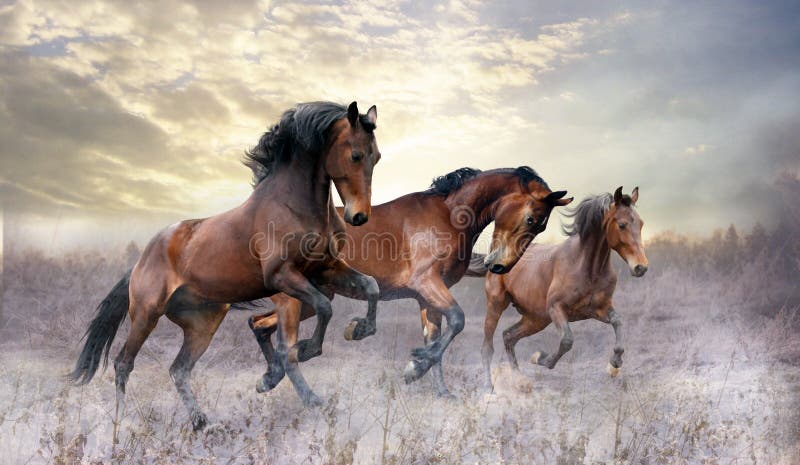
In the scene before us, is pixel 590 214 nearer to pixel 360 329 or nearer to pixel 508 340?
pixel 508 340

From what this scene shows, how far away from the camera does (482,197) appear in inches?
315

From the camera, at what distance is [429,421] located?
6426 mm

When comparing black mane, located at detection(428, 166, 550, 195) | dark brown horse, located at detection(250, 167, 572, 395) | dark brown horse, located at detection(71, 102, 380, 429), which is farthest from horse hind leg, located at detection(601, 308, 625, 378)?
dark brown horse, located at detection(71, 102, 380, 429)

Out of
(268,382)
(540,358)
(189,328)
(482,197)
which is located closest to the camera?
(268,382)

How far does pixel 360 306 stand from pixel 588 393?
5.99 meters

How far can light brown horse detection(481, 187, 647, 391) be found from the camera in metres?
8.57

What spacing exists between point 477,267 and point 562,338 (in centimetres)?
165

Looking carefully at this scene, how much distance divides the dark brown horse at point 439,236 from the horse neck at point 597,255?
1.40m

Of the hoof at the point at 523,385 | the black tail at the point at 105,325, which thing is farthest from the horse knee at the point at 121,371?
the hoof at the point at 523,385

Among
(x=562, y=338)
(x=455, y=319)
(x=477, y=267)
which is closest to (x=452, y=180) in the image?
(x=477, y=267)

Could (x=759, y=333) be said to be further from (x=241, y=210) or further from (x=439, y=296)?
(x=241, y=210)

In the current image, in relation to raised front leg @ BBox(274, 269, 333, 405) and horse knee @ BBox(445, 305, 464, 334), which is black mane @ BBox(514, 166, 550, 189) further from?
raised front leg @ BBox(274, 269, 333, 405)

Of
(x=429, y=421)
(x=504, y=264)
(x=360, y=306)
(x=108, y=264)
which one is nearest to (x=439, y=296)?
(x=504, y=264)

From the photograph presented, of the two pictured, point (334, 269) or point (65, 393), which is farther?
point (65, 393)
